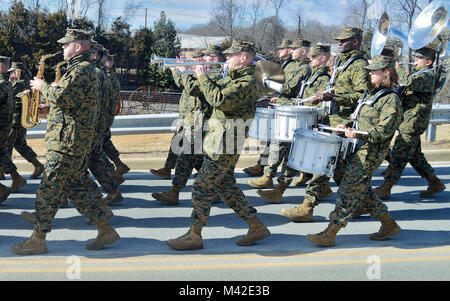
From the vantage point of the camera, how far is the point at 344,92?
668 cm

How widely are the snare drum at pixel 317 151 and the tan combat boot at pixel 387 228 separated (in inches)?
31.1

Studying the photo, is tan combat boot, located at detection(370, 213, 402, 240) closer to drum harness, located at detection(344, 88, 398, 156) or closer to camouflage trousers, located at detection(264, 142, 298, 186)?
drum harness, located at detection(344, 88, 398, 156)

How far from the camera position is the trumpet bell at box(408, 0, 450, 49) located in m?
7.06

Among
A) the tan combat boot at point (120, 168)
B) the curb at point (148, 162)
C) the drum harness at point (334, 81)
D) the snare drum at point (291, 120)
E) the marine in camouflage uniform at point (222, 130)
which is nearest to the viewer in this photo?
the marine in camouflage uniform at point (222, 130)

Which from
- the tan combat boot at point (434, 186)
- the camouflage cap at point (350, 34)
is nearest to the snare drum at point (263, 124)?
the camouflage cap at point (350, 34)

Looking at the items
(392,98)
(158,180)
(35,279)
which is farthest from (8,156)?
(392,98)

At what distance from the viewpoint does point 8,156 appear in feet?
25.4

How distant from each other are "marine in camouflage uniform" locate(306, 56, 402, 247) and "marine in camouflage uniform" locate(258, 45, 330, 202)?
74.7 inches

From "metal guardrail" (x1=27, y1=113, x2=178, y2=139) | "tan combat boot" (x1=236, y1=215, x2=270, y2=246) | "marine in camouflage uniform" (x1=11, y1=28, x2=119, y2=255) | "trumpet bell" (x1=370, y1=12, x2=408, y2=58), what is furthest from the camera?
"metal guardrail" (x1=27, y1=113, x2=178, y2=139)

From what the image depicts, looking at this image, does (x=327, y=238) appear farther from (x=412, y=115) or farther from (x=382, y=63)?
(x=412, y=115)

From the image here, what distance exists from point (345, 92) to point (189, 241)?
2.69 m

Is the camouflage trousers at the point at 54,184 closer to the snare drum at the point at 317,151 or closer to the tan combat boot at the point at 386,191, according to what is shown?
the snare drum at the point at 317,151

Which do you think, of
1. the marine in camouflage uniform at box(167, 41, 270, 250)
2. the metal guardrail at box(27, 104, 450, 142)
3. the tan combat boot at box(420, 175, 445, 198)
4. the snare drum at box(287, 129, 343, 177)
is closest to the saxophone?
the marine in camouflage uniform at box(167, 41, 270, 250)

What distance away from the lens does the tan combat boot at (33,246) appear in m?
5.19
